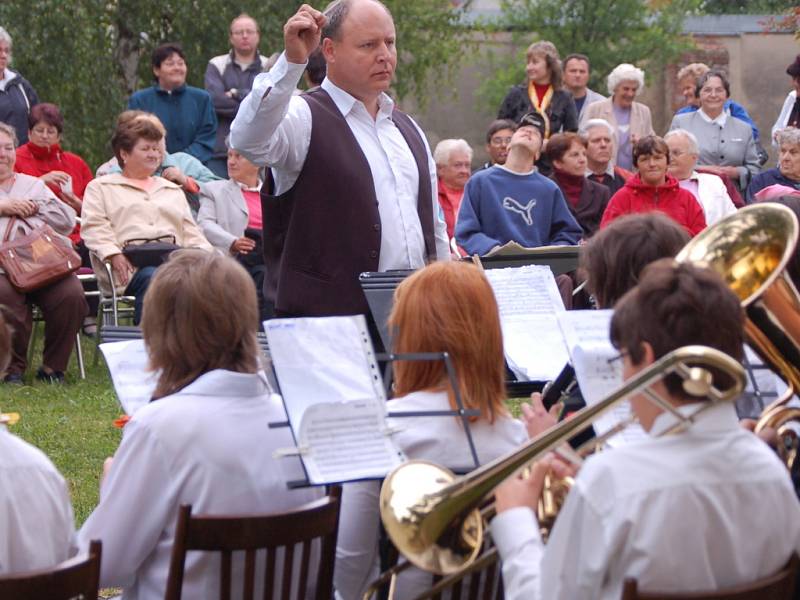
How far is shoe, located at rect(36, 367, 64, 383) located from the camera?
7930 millimetres

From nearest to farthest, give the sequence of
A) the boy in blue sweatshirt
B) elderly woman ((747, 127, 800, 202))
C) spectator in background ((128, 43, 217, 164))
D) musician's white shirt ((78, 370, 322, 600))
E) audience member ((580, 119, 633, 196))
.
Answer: musician's white shirt ((78, 370, 322, 600)) < the boy in blue sweatshirt < elderly woman ((747, 127, 800, 202)) < audience member ((580, 119, 633, 196)) < spectator in background ((128, 43, 217, 164))

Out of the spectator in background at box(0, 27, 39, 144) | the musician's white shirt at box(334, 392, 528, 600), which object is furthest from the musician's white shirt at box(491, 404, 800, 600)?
the spectator in background at box(0, 27, 39, 144)

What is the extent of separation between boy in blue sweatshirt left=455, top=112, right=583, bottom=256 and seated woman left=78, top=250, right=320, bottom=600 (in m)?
4.78

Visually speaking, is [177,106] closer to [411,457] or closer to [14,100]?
[14,100]

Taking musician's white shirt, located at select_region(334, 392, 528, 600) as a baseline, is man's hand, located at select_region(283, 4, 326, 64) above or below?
above

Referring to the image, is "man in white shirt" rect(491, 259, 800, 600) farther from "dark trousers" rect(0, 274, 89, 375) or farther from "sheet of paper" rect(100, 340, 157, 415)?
"dark trousers" rect(0, 274, 89, 375)

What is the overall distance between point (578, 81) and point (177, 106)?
3.23 meters

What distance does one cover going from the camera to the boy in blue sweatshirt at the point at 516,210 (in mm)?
7875

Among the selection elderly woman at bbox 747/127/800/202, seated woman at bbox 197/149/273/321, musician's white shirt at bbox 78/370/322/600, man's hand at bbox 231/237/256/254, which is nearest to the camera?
musician's white shirt at bbox 78/370/322/600

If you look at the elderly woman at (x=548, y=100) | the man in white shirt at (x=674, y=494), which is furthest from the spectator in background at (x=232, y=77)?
the man in white shirt at (x=674, y=494)

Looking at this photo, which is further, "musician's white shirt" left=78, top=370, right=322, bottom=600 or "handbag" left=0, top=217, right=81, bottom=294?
"handbag" left=0, top=217, right=81, bottom=294

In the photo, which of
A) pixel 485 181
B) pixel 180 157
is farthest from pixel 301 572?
pixel 180 157

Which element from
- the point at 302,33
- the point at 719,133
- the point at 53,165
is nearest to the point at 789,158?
the point at 719,133

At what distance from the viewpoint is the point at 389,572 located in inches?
116
